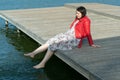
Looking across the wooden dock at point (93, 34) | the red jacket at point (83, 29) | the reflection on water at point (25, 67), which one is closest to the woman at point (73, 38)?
the red jacket at point (83, 29)

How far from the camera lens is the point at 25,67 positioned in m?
9.25

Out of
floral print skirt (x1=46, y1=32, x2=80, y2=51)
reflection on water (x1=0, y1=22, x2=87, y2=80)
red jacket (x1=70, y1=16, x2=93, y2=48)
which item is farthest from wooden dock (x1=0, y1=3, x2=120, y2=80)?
reflection on water (x1=0, y1=22, x2=87, y2=80)

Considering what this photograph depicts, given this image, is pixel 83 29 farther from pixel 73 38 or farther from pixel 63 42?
pixel 63 42

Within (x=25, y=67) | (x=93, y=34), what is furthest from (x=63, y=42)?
(x=93, y=34)

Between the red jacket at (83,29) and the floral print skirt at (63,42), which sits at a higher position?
the red jacket at (83,29)

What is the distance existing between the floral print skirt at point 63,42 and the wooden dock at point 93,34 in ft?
0.55

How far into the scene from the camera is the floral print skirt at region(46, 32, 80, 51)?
27.3 ft

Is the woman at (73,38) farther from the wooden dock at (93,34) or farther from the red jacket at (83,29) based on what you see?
the wooden dock at (93,34)

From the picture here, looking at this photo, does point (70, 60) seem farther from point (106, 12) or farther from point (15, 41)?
point (106, 12)

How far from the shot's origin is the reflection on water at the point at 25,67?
8562mm

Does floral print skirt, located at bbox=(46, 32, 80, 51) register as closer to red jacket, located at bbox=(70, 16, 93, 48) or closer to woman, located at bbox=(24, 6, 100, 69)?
woman, located at bbox=(24, 6, 100, 69)

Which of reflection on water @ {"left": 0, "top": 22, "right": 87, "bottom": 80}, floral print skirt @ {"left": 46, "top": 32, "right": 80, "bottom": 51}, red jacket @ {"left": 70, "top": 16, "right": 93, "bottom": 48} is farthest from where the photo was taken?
reflection on water @ {"left": 0, "top": 22, "right": 87, "bottom": 80}

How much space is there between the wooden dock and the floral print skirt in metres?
0.17

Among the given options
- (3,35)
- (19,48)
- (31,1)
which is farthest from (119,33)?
(31,1)
